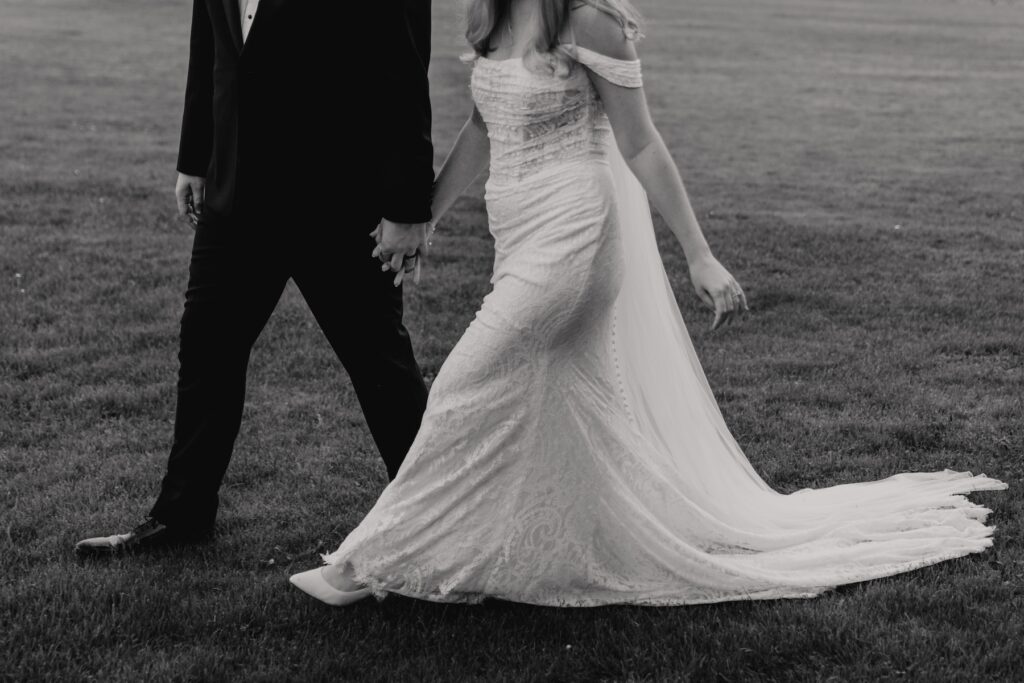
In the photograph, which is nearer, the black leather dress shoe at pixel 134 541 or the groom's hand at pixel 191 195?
the black leather dress shoe at pixel 134 541

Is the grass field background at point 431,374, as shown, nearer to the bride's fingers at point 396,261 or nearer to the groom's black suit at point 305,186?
the groom's black suit at point 305,186

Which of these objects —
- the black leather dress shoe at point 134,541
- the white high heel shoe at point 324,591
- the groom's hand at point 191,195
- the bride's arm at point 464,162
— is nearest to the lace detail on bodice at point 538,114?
the bride's arm at point 464,162

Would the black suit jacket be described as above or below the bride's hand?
above

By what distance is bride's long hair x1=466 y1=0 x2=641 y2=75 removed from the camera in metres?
3.79

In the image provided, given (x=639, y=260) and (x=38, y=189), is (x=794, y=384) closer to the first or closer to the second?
(x=639, y=260)

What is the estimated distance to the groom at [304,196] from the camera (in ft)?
13.5

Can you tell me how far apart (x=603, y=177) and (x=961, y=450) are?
269 centimetres

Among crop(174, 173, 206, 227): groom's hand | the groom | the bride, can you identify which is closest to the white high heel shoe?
the bride

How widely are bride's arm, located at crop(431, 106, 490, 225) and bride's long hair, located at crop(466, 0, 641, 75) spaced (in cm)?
Result: 38

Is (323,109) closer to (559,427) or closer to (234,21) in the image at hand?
(234,21)

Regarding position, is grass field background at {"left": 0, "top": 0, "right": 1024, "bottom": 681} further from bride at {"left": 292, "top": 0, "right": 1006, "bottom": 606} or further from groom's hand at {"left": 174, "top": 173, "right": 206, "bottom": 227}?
groom's hand at {"left": 174, "top": 173, "right": 206, "bottom": 227}

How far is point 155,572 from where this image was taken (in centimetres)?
437

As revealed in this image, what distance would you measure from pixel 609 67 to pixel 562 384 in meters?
1.01

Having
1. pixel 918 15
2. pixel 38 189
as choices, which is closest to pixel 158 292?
pixel 38 189
